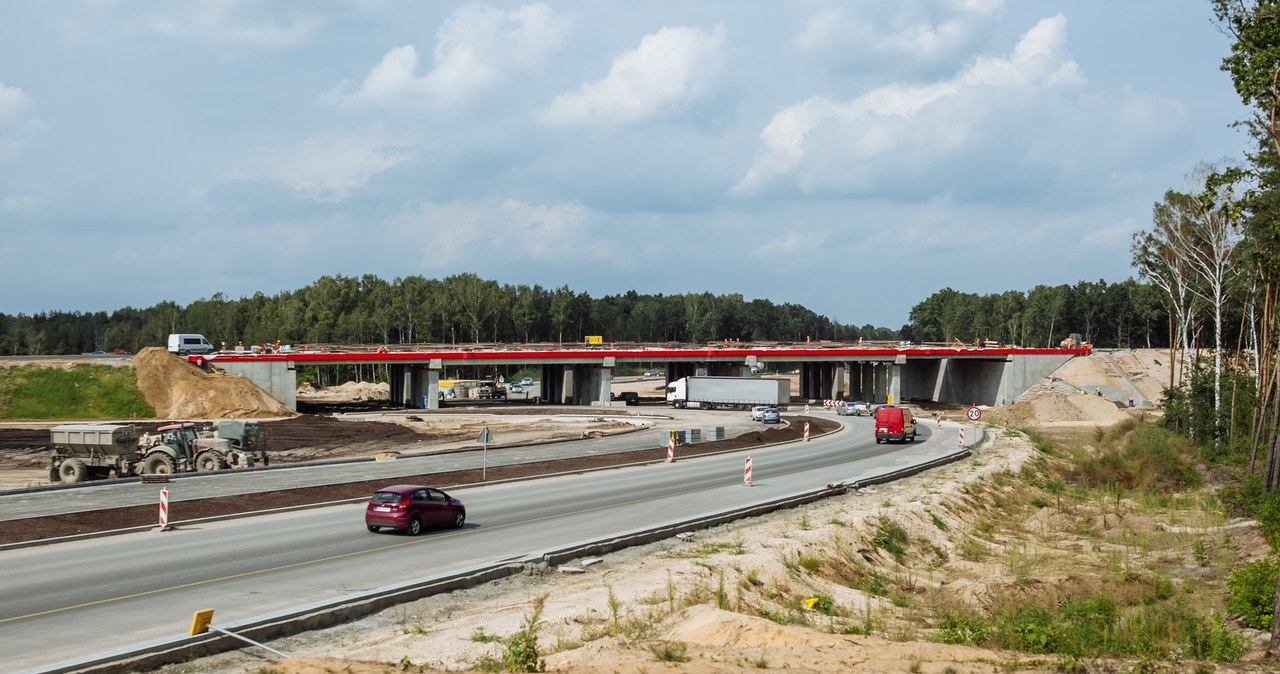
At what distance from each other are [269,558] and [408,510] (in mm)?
4502

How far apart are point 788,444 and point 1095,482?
64.9ft

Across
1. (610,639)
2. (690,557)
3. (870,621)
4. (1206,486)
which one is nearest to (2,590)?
(610,639)

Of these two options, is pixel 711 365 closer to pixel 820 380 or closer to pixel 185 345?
pixel 820 380

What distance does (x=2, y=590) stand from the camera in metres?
19.4

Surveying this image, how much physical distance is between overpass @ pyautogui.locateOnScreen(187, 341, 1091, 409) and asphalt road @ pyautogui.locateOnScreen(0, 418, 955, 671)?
61.4 m

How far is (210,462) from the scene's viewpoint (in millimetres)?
44875

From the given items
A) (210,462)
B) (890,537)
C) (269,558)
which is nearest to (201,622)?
(269,558)

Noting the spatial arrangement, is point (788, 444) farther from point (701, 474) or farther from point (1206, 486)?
point (1206, 486)

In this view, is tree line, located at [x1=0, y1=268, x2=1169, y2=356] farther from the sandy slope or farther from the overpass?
the sandy slope

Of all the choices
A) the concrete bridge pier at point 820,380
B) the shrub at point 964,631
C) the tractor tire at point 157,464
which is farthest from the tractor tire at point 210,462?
the concrete bridge pier at point 820,380

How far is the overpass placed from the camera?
9650 centimetres

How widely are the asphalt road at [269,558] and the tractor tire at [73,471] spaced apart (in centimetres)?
1537

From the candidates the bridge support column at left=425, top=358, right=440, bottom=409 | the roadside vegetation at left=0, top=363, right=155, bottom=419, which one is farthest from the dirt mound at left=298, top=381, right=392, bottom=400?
the roadside vegetation at left=0, top=363, right=155, bottom=419

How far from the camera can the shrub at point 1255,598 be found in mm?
20344
